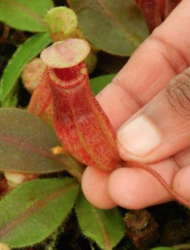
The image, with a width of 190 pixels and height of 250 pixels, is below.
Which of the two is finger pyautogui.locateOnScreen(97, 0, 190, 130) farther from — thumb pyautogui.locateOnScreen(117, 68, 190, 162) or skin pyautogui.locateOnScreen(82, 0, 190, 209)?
thumb pyautogui.locateOnScreen(117, 68, 190, 162)

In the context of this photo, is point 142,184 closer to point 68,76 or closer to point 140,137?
point 140,137

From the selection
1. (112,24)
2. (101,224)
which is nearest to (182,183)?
(101,224)

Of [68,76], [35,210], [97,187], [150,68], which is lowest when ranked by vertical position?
[35,210]

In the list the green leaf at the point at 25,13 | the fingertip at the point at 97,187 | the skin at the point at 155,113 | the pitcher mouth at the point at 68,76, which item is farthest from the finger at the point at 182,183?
the green leaf at the point at 25,13

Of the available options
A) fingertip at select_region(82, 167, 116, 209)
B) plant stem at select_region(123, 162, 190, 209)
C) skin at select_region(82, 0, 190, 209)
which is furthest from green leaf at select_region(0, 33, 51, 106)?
plant stem at select_region(123, 162, 190, 209)

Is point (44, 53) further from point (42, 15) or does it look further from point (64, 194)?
point (42, 15)

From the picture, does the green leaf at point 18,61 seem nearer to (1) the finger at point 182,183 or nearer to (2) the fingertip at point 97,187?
(2) the fingertip at point 97,187

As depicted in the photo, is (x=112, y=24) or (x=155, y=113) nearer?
(x=155, y=113)
